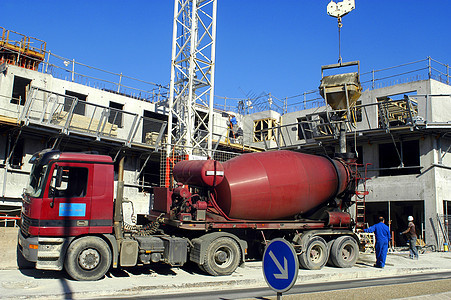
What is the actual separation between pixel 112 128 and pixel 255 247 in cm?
1123

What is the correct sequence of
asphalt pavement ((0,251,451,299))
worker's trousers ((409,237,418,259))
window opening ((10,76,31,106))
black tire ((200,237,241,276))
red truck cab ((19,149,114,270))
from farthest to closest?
window opening ((10,76,31,106)), worker's trousers ((409,237,418,259)), black tire ((200,237,241,276)), red truck cab ((19,149,114,270)), asphalt pavement ((0,251,451,299))

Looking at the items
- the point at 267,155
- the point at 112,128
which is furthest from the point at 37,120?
the point at 267,155

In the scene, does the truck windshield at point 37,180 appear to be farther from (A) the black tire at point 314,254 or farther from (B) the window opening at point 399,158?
(B) the window opening at point 399,158

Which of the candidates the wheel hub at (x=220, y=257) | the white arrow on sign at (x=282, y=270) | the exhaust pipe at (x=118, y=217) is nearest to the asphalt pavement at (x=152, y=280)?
the wheel hub at (x=220, y=257)

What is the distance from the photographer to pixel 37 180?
10.1 meters

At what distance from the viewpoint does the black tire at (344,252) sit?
13297 mm

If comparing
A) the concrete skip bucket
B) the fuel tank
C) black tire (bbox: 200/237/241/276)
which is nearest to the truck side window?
the fuel tank

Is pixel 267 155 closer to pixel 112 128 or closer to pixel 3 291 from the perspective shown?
pixel 3 291

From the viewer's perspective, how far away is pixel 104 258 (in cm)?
990

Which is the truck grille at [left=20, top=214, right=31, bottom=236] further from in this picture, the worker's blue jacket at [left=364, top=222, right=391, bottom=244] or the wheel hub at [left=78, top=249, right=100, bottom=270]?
the worker's blue jacket at [left=364, top=222, right=391, bottom=244]

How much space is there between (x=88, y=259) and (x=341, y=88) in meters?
13.2

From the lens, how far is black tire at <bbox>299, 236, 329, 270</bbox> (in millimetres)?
12609

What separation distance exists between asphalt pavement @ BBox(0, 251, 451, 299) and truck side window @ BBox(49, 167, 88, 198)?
214cm

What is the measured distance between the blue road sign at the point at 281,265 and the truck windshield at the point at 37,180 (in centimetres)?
699
